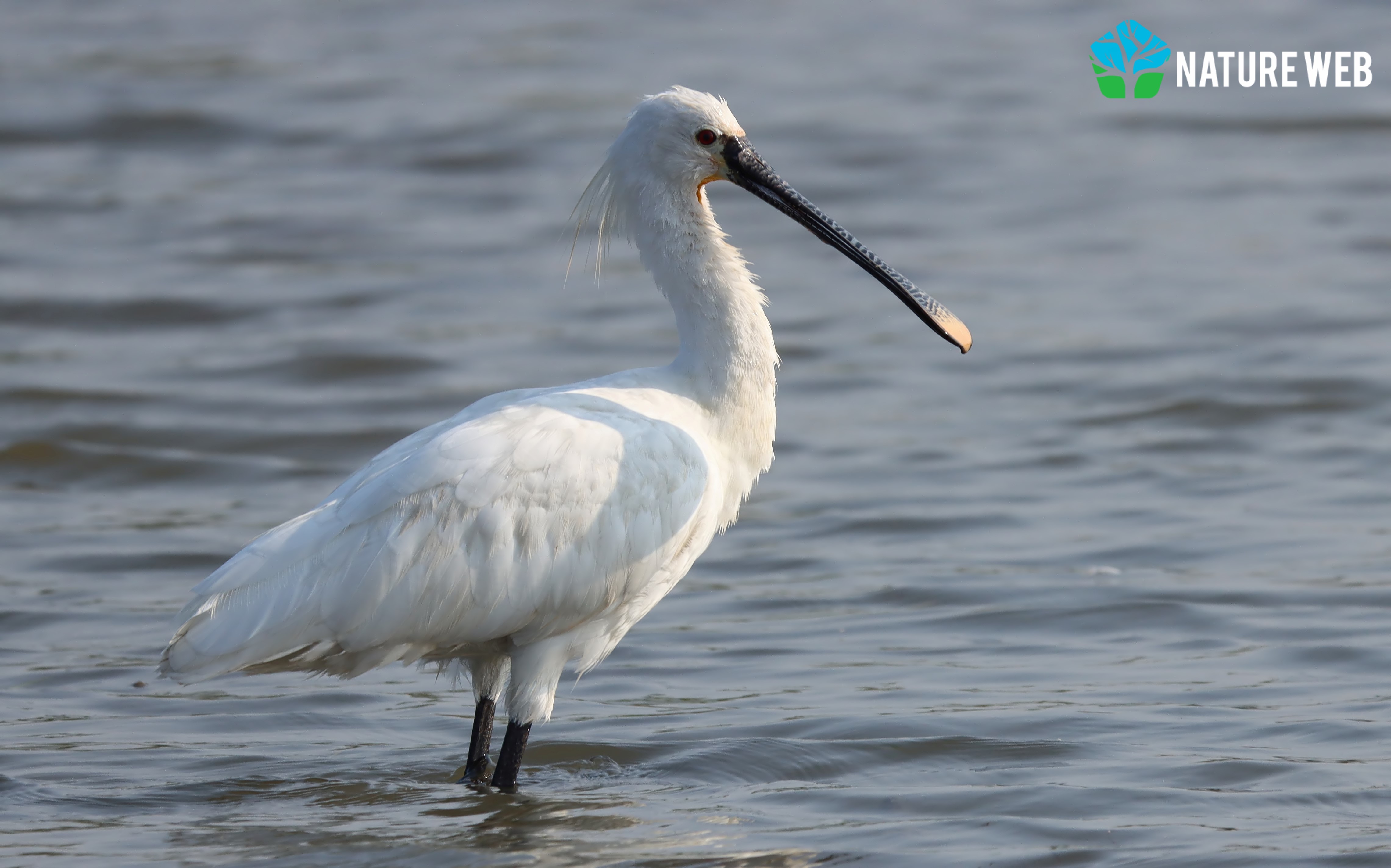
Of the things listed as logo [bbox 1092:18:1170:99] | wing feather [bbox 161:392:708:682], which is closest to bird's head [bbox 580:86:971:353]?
wing feather [bbox 161:392:708:682]

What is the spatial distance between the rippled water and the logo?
1.04 ft

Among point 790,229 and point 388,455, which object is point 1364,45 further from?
point 388,455

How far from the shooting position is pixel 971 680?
8.80 meters

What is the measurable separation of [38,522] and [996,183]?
1081 centimetres

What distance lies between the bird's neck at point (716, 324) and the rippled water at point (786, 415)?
1.38 meters

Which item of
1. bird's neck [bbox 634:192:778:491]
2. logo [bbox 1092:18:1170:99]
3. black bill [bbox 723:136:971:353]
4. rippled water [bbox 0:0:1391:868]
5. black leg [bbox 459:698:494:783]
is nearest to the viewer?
rippled water [bbox 0:0:1391:868]

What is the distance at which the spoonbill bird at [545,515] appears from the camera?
23.3ft

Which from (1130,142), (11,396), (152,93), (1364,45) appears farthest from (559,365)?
(1364,45)

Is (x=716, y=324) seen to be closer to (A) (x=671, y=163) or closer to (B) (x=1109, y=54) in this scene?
(A) (x=671, y=163)

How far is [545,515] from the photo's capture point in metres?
7.26

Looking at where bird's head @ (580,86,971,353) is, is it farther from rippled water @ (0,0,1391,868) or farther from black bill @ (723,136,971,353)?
rippled water @ (0,0,1391,868)

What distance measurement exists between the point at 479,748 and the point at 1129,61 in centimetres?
1762

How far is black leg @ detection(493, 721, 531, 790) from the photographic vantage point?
7.49m

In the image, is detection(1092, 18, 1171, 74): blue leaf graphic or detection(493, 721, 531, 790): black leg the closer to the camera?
detection(493, 721, 531, 790): black leg
